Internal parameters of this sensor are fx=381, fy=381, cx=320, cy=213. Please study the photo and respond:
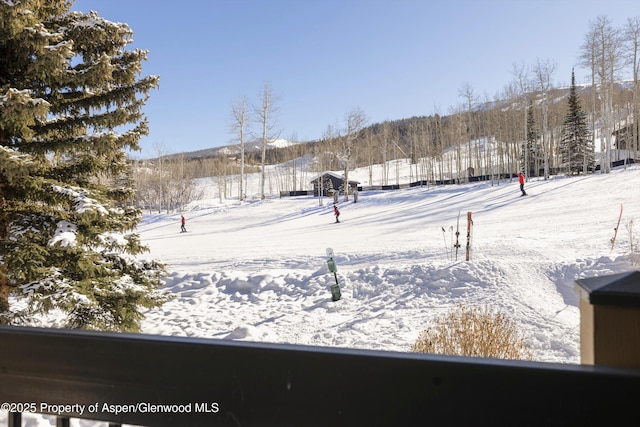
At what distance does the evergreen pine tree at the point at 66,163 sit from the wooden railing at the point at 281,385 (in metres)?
4.95

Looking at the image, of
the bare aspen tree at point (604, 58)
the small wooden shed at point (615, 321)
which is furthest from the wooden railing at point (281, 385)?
the bare aspen tree at point (604, 58)

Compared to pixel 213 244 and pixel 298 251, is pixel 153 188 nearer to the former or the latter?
pixel 213 244

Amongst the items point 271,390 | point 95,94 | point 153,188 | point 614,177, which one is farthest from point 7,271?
point 153,188

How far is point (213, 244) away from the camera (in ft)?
65.7

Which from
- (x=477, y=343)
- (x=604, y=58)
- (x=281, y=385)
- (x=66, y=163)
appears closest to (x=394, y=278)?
(x=477, y=343)

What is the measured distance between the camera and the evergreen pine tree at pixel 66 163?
5.30m

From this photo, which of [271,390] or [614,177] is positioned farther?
[614,177]

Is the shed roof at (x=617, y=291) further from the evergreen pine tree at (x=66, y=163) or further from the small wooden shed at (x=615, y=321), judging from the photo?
the evergreen pine tree at (x=66, y=163)

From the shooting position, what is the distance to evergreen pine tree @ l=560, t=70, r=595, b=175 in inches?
1393

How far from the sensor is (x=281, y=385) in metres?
0.85

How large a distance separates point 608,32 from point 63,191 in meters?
Answer: 35.9

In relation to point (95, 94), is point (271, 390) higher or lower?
lower

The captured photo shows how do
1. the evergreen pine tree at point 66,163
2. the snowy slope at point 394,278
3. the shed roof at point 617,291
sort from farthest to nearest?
the snowy slope at point 394,278 < the evergreen pine tree at point 66,163 < the shed roof at point 617,291

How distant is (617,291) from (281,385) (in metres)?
0.70
